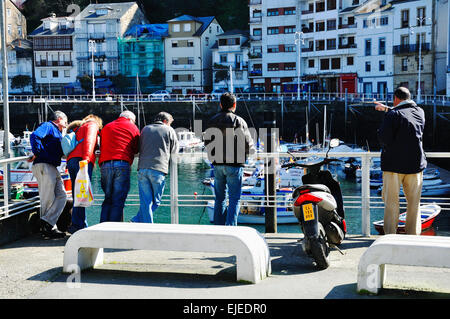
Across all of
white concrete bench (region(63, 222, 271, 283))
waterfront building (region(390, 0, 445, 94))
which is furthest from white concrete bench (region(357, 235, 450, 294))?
waterfront building (region(390, 0, 445, 94))

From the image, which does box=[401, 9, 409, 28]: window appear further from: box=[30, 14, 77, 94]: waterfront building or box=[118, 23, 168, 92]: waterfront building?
box=[30, 14, 77, 94]: waterfront building

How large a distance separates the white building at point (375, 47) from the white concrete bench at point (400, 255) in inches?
2325

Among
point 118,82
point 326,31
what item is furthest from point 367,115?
point 118,82

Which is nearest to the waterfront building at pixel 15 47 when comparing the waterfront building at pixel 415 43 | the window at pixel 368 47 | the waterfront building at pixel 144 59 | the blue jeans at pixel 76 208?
the waterfront building at pixel 144 59

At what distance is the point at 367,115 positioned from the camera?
54.7 m

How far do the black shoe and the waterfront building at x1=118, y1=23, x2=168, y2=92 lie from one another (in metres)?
69.8

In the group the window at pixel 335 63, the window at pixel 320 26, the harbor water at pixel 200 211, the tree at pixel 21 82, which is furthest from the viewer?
the tree at pixel 21 82

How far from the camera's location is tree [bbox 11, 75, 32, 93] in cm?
8000

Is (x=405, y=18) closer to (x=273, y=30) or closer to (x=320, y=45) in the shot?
(x=320, y=45)

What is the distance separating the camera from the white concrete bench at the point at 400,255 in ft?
15.8

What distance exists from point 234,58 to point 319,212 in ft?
225

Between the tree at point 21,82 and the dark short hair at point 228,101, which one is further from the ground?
the tree at point 21,82

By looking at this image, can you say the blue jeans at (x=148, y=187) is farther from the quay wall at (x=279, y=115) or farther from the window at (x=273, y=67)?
the window at (x=273, y=67)

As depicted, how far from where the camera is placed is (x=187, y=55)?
2995 inches
